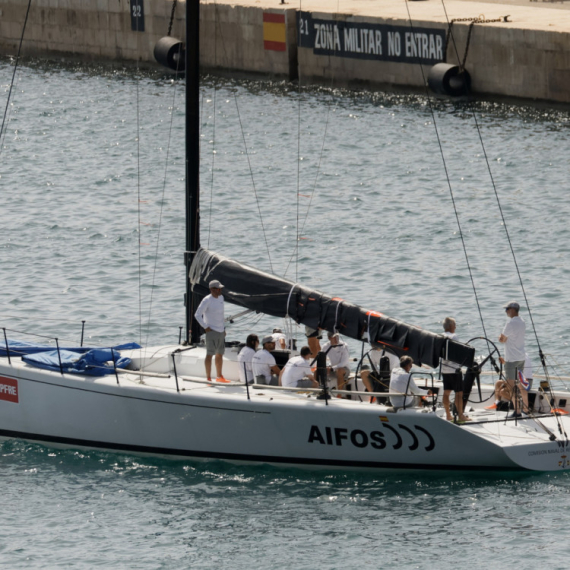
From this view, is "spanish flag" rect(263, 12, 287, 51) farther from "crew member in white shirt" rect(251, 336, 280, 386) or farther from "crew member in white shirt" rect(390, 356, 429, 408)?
"crew member in white shirt" rect(390, 356, 429, 408)

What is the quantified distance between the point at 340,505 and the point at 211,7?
4278cm

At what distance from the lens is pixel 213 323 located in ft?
60.0

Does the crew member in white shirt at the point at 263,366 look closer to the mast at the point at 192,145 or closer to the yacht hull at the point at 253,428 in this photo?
the yacht hull at the point at 253,428

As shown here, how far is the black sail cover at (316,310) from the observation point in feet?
56.0

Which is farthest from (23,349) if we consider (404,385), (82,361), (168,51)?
(168,51)

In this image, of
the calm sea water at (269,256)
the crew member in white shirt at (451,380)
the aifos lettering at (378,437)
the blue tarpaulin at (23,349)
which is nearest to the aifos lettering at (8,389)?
the blue tarpaulin at (23,349)

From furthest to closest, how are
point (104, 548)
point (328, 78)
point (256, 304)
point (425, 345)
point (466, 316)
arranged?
point (328, 78) < point (466, 316) < point (256, 304) < point (425, 345) < point (104, 548)

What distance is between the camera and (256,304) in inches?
732

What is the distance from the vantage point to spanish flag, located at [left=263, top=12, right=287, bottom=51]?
173 feet

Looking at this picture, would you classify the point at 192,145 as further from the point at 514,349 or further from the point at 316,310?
the point at 514,349

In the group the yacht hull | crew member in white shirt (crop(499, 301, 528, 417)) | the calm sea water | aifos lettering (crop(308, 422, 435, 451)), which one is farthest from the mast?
crew member in white shirt (crop(499, 301, 528, 417))

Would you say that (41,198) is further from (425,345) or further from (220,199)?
(425,345)

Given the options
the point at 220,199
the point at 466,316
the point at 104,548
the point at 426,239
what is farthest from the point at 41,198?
the point at 104,548

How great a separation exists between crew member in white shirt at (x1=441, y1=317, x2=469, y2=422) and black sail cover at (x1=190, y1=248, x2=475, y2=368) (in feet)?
0.62
